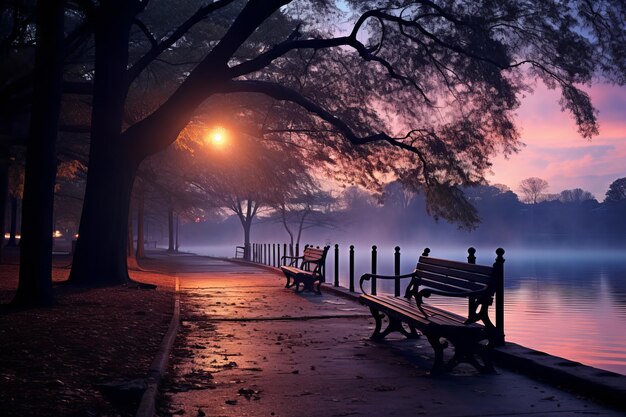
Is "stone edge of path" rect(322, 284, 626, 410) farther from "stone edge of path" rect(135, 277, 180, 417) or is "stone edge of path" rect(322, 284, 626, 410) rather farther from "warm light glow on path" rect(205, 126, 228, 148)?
"warm light glow on path" rect(205, 126, 228, 148)

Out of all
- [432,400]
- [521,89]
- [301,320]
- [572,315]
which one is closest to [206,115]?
[521,89]

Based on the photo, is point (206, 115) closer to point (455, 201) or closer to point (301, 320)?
point (455, 201)

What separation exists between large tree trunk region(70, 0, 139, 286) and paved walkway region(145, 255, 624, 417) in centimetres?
526

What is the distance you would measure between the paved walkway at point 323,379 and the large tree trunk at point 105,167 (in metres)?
5.26

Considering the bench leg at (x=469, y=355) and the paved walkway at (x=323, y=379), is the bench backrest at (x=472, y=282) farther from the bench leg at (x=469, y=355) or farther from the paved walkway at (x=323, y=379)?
the paved walkway at (x=323, y=379)

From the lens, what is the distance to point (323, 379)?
742cm

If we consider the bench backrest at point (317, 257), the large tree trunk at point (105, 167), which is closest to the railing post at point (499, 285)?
the bench backrest at point (317, 257)

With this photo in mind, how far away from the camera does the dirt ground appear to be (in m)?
5.88

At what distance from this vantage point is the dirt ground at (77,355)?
5879 mm

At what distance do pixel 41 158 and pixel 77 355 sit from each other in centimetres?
498

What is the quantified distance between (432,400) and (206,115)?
16395 millimetres

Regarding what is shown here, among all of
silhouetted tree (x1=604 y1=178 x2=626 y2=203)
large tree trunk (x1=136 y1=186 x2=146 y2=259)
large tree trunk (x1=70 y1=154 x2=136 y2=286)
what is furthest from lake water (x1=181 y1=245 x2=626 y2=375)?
silhouetted tree (x1=604 y1=178 x2=626 y2=203)

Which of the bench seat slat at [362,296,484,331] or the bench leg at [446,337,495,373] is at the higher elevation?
the bench seat slat at [362,296,484,331]

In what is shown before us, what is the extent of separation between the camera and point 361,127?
2023 centimetres
